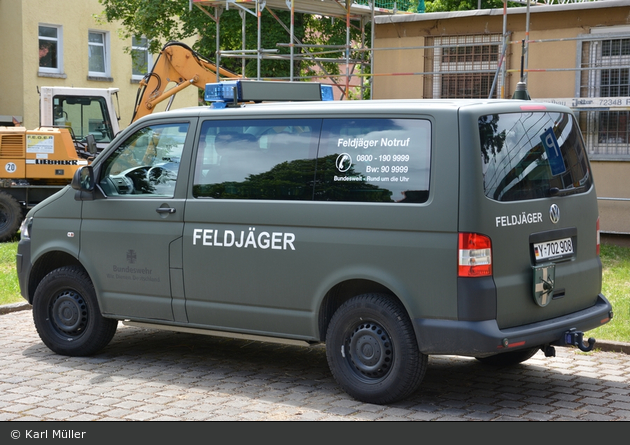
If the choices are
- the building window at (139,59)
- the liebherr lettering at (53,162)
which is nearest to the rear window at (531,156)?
the liebherr lettering at (53,162)

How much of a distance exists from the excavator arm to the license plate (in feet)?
42.9

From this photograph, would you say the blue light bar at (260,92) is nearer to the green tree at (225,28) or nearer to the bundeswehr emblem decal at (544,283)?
the bundeswehr emblem decal at (544,283)

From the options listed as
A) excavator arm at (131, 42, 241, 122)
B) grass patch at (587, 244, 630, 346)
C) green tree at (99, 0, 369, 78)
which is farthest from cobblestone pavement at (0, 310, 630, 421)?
green tree at (99, 0, 369, 78)

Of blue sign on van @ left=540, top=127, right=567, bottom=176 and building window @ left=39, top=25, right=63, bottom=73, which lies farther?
building window @ left=39, top=25, right=63, bottom=73

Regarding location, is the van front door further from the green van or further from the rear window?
the rear window

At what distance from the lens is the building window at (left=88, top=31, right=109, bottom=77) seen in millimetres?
29250

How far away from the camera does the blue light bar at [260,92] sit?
6648 millimetres

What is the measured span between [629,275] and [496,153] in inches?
238

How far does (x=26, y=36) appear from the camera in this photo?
26.8 meters

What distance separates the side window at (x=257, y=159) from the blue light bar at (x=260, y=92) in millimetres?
238

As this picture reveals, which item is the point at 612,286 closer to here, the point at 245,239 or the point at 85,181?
the point at 245,239

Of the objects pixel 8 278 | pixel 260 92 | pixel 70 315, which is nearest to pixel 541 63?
pixel 260 92

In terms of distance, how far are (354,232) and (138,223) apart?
1.87 metres

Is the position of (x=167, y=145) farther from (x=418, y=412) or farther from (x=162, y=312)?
(x=418, y=412)
